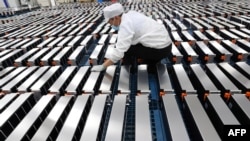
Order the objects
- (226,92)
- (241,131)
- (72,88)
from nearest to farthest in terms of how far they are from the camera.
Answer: (241,131) → (226,92) → (72,88)

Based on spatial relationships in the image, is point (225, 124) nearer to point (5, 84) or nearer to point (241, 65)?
point (241, 65)

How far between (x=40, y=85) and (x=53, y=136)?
3.03ft

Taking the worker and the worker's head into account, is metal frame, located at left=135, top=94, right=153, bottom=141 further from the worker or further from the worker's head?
the worker's head

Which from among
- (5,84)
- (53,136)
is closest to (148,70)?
(53,136)

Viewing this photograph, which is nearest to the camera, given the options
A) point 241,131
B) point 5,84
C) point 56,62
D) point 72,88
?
point 241,131

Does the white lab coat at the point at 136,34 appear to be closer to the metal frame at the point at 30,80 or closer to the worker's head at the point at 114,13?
the worker's head at the point at 114,13

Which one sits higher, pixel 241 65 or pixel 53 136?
pixel 241 65

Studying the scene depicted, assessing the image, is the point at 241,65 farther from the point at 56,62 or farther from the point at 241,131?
the point at 56,62

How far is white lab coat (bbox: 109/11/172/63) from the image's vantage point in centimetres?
213

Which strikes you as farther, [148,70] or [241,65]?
[148,70]

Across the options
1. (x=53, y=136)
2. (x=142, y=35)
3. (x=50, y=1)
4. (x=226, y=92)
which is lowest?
(x=53, y=136)

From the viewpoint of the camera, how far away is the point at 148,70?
Answer: 8.79 feet

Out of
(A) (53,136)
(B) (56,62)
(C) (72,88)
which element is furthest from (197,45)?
(A) (53,136)

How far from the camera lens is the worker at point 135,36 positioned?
213cm
